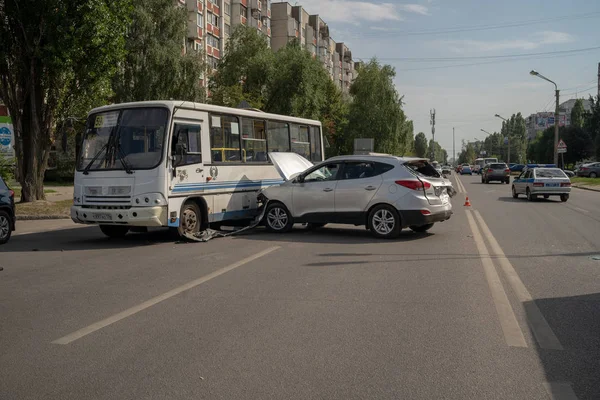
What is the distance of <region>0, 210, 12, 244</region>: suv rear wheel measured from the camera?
12258mm

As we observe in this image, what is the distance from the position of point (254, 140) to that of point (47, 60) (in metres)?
9.31

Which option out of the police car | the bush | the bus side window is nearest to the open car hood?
the bus side window

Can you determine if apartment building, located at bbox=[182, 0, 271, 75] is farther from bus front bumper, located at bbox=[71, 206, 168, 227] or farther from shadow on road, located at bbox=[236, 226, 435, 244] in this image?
bus front bumper, located at bbox=[71, 206, 168, 227]

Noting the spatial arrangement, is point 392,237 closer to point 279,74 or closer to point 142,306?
point 142,306

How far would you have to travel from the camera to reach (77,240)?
12984 millimetres

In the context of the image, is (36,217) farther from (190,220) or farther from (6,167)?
(190,220)

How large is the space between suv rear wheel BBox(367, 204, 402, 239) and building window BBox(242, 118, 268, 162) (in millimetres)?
3553

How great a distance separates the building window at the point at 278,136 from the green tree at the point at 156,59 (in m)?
25.8

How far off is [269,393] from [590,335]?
314 cm

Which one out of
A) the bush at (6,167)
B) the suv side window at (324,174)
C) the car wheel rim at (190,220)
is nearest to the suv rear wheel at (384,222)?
the suv side window at (324,174)

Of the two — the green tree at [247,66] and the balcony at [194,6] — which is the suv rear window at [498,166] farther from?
the balcony at [194,6]

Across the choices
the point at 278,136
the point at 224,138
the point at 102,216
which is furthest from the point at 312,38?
the point at 102,216

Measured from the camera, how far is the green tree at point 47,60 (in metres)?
20.0

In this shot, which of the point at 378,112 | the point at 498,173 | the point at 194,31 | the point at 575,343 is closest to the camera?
the point at 575,343
